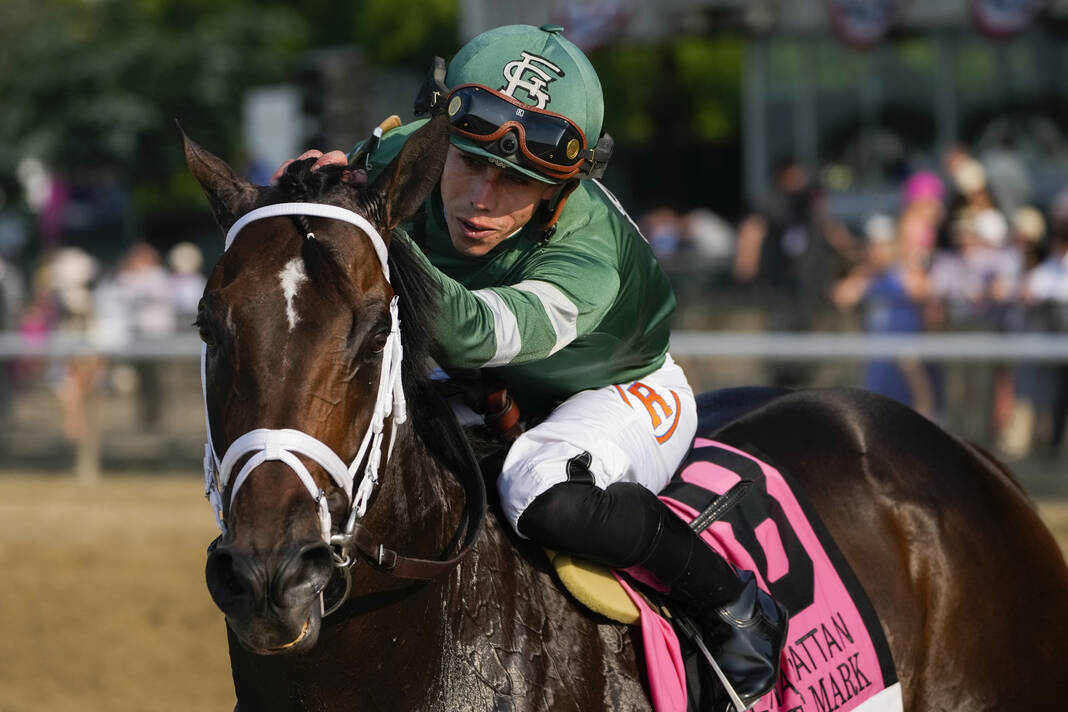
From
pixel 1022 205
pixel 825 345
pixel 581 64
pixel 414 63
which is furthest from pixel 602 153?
pixel 414 63

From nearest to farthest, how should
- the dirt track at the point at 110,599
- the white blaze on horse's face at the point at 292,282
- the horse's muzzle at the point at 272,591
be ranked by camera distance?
the horse's muzzle at the point at 272,591
the white blaze on horse's face at the point at 292,282
the dirt track at the point at 110,599

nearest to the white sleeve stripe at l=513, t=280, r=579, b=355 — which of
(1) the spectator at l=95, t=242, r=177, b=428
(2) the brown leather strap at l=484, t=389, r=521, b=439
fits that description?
(2) the brown leather strap at l=484, t=389, r=521, b=439

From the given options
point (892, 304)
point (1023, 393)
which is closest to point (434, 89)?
point (1023, 393)

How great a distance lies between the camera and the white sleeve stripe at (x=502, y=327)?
2797mm

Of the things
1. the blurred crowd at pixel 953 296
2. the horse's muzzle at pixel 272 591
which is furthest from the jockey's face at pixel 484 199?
the blurred crowd at pixel 953 296

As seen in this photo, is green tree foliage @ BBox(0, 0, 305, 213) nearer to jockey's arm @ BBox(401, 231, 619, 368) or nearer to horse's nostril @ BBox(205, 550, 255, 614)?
jockey's arm @ BBox(401, 231, 619, 368)

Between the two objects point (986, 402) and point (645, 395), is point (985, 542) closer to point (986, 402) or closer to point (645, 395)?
point (645, 395)

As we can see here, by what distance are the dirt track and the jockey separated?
353cm

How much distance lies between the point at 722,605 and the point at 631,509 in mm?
379

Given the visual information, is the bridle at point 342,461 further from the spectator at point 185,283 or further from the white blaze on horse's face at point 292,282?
the spectator at point 185,283

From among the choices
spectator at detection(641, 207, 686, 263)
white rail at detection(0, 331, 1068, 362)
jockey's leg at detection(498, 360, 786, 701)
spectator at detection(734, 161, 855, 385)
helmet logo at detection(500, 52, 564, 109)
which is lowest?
spectator at detection(641, 207, 686, 263)

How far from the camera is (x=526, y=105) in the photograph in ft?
10.1

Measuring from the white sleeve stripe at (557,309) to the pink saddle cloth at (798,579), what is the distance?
0.73 meters

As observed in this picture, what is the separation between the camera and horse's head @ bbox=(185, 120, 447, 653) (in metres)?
2.40
